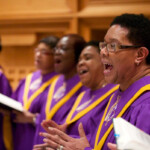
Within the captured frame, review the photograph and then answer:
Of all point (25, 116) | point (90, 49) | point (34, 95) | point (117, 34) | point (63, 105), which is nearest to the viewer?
point (117, 34)

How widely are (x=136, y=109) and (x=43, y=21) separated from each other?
2.08 meters

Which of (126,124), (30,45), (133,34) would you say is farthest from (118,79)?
(30,45)

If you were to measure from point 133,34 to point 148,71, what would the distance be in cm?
16

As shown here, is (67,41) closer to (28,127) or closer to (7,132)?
(28,127)

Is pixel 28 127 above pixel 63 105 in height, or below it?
below

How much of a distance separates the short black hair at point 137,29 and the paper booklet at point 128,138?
41cm

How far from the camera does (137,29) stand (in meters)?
1.21

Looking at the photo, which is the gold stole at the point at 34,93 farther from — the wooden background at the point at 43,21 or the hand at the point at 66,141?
the hand at the point at 66,141

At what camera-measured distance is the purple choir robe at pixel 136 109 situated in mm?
1060

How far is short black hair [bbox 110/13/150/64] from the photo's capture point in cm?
121

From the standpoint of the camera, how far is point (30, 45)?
321 centimetres

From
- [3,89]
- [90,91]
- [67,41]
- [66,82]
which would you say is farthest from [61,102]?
[3,89]

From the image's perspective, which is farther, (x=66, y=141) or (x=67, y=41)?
(x=67, y=41)

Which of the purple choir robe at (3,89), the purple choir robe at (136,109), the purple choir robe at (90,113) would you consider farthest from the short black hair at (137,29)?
the purple choir robe at (3,89)
